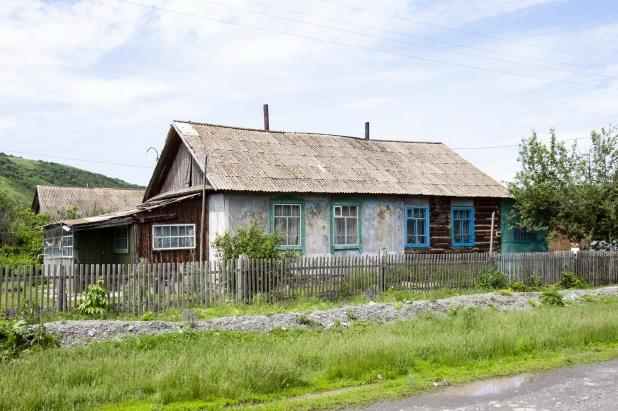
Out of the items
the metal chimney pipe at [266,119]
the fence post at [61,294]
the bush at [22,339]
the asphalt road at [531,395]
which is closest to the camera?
the asphalt road at [531,395]

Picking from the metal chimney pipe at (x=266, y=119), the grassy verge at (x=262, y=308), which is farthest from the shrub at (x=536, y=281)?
the metal chimney pipe at (x=266, y=119)

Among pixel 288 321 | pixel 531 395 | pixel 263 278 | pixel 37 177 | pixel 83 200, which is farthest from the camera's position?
pixel 37 177

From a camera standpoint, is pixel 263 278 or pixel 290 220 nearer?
pixel 263 278

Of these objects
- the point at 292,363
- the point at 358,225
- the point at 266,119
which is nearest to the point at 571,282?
the point at 358,225

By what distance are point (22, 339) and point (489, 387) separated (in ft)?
21.9

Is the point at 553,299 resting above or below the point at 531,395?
above

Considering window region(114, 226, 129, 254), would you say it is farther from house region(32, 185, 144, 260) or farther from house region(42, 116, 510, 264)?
house region(32, 185, 144, 260)

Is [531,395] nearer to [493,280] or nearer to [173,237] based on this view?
[493,280]

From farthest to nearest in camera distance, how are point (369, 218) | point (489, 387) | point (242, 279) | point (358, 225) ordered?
point (369, 218)
point (358, 225)
point (242, 279)
point (489, 387)

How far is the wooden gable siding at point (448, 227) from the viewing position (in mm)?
22312

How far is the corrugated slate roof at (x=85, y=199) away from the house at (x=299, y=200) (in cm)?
1814

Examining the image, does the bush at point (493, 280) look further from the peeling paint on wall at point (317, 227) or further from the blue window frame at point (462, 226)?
the peeling paint on wall at point (317, 227)

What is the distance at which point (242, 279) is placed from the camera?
46.5 feet

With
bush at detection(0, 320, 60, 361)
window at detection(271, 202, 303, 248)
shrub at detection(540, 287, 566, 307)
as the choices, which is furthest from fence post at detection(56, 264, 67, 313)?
shrub at detection(540, 287, 566, 307)
